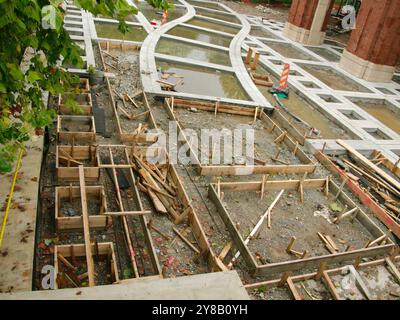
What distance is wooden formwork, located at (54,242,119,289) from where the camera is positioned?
22.9ft

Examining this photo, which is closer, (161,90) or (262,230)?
(262,230)

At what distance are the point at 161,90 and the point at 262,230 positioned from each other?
8.84 meters

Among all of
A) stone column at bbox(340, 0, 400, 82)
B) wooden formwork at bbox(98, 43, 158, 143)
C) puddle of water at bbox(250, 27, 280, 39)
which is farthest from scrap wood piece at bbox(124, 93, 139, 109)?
puddle of water at bbox(250, 27, 280, 39)

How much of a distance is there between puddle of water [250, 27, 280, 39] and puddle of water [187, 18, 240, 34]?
172cm

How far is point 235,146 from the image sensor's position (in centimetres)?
1341

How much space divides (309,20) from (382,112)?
13.9m

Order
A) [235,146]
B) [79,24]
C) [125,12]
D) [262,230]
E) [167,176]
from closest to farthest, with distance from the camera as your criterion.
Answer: [125,12]
[262,230]
[167,176]
[235,146]
[79,24]

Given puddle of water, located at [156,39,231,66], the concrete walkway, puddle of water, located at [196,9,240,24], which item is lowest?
the concrete walkway

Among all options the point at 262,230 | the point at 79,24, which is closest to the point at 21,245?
the point at 262,230

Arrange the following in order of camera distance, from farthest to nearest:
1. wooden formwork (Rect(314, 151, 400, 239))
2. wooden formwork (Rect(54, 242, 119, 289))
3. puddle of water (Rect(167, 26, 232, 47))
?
puddle of water (Rect(167, 26, 232, 47)), wooden formwork (Rect(314, 151, 400, 239)), wooden formwork (Rect(54, 242, 119, 289))

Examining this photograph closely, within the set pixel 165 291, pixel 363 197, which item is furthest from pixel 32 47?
pixel 363 197

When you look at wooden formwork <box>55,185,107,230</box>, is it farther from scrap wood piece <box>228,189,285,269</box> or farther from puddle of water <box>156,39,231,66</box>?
puddle of water <box>156,39,231,66</box>

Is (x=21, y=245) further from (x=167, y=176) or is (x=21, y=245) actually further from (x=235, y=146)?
(x=235, y=146)

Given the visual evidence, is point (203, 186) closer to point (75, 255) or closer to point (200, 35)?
point (75, 255)
